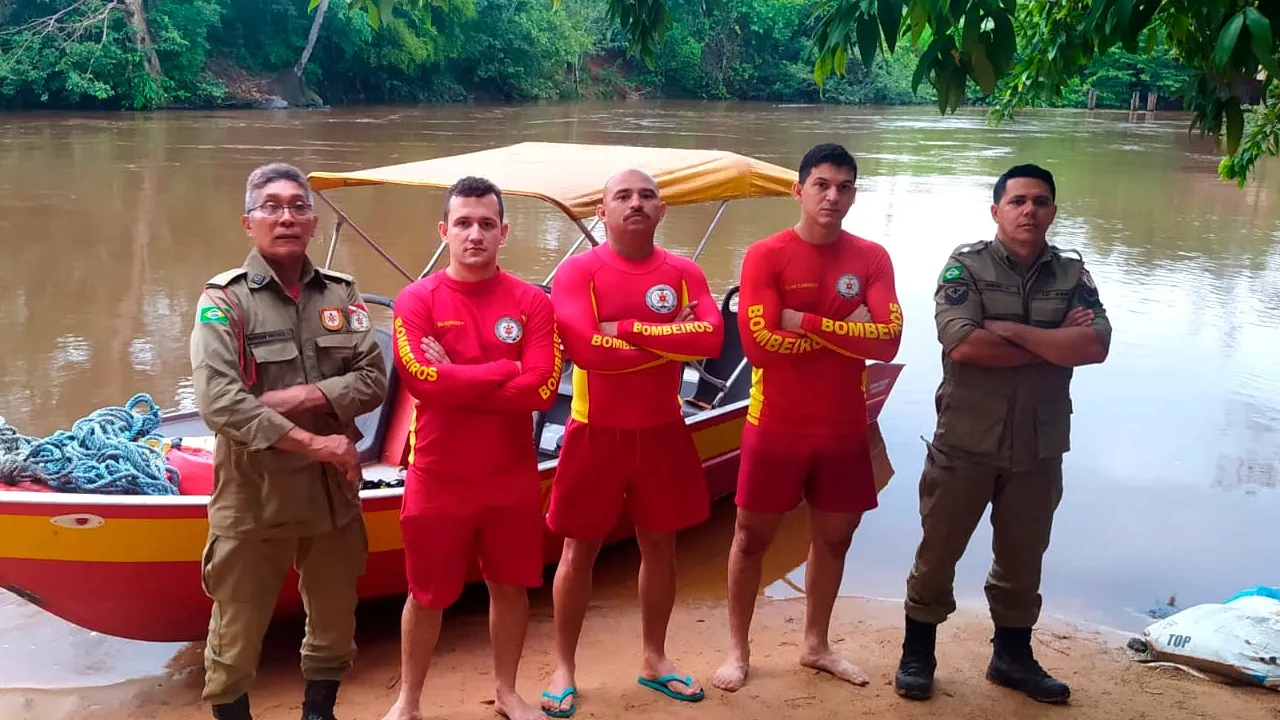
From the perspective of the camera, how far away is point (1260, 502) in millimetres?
6871

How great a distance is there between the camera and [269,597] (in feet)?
10.4

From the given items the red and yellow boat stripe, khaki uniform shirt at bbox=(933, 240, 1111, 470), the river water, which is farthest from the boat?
khaki uniform shirt at bbox=(933, 240, 1111, 470)

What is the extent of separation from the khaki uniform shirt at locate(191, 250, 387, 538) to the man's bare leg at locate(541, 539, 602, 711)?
2.46 feet

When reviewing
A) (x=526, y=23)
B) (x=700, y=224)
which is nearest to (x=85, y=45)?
(x=526, y=23)

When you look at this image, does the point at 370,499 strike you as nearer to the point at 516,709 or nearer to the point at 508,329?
the point at 516,709

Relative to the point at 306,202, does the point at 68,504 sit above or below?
below

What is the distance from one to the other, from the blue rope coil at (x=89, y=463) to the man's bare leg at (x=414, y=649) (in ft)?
4.77

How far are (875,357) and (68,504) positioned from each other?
109 inches

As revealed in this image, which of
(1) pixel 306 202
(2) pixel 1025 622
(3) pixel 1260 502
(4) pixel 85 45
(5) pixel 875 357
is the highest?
(4) pixel 85 45

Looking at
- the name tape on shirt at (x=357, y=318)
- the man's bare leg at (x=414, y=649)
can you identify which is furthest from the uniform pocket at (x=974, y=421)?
the name tape on shirt at (x=357, y=318)

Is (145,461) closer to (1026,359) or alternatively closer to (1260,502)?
(1026,359)

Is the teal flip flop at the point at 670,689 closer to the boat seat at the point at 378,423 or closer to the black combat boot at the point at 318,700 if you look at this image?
the black combat boot at the point at 318,700

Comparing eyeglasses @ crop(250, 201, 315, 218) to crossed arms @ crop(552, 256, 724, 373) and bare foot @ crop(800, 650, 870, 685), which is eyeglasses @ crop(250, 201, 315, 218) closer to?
crossed arms @ crop(552, 256, 724, 373)

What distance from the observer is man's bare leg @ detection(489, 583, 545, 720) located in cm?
341
